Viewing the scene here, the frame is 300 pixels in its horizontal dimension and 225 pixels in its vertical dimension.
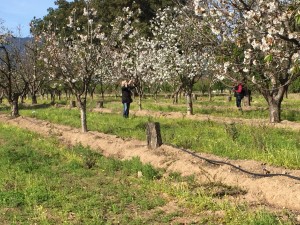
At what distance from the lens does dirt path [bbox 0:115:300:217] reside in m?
6.67

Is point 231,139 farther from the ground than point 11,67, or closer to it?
closer to it

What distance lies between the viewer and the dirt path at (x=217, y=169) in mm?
6672

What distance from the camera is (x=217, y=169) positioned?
8.32 meters

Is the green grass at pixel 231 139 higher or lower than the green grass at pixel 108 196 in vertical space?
higher

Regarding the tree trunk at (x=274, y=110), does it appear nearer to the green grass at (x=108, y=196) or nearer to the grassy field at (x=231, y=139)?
the grassy field at (x=231, y=139)

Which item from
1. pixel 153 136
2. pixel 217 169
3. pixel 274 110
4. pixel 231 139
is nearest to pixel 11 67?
pixel 274 110

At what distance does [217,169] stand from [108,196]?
231 cm

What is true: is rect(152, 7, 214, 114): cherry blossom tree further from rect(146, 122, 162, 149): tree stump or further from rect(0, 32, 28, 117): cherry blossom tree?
rect(0, 32, 28, 117): cherry blossom tree

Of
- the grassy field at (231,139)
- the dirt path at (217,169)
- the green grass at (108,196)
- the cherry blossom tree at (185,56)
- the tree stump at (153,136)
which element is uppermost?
the cherry blossom tree at (185,56)

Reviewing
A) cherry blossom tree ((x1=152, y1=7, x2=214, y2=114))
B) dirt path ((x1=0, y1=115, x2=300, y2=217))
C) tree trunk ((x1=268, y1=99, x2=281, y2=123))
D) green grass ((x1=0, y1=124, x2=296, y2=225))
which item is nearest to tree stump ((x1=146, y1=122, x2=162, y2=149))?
dirt path ((x1=0, y1=115, x2=300, y2=217))

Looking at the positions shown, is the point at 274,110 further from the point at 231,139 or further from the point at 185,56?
the point at 185,56

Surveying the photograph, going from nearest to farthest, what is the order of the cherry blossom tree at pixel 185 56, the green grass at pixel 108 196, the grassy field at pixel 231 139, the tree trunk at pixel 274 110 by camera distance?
the green grass at pixel 108 196
the grassy field at pixel 231 139
the tree trunk at pixel 274 110
the cherry blossom tree at pixel 185 56

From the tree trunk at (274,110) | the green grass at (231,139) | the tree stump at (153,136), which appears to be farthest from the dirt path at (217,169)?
the tree trunk at (274,110)

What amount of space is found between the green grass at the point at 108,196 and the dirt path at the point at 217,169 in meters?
0.27
